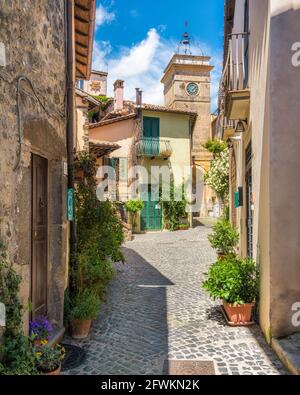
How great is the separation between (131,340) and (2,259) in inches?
103

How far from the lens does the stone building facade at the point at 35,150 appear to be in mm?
3611

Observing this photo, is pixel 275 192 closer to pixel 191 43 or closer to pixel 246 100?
pixel 246 100

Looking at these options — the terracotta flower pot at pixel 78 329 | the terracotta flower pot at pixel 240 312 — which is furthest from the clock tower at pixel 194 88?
the terracotta flower pot at pixel 78 329

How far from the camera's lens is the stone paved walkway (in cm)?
443

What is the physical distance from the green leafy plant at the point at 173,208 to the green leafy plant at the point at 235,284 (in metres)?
17.5

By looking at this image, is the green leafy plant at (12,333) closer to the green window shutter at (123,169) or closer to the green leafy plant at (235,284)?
the green leafy plant at (235,284)

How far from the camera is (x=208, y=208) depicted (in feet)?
111

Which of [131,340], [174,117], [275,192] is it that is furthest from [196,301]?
[174,117]

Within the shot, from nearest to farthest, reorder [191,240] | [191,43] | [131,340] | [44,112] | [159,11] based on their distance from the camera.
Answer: [44,112], [131,340], [159,11], [191,240], [191,43]

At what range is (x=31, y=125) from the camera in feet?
13.7

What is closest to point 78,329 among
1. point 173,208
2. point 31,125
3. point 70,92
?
point 31,125

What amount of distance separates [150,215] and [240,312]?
1786 centimetres

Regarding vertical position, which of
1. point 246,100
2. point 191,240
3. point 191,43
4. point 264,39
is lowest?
point 191,240

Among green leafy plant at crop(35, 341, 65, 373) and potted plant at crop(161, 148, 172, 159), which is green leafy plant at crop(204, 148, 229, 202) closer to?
potted plant at crop(161, 148, 172, 159)
